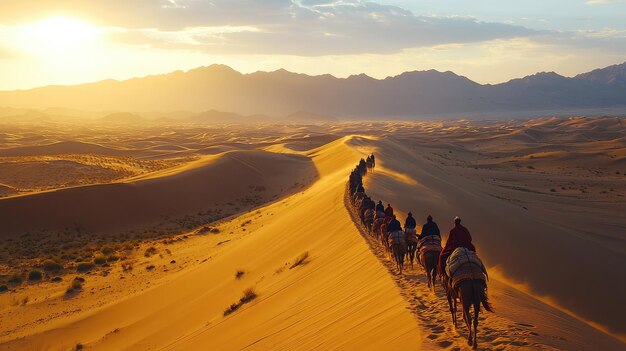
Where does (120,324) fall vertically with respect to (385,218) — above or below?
below

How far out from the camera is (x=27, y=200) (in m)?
29.6

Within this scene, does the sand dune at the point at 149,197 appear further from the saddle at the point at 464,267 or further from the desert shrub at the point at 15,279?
the saddle at the point at 464,267

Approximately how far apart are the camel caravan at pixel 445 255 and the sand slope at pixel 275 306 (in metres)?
0.67

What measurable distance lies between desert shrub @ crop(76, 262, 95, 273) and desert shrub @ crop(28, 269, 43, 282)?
1401 millimetres

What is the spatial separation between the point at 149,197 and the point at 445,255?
→ 29589 mm

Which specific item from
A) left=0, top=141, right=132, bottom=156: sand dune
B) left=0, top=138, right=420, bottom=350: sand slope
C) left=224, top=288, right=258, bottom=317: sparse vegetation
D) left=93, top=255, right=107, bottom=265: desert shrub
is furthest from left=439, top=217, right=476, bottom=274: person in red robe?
left=0, top=141, right=132, bottom=156: sand dune

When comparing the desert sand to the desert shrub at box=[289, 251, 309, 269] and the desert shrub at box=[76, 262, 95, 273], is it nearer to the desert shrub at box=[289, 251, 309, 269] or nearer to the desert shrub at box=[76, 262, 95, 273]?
the desert shrub at box=[289, 251, 309, 269]

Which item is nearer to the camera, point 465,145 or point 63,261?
point 63,261

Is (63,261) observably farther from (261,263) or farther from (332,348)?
(332,348)

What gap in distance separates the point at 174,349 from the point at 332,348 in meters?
4.85

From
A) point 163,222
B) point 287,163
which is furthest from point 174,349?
point 287,163

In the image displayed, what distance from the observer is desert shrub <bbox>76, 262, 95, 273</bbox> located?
66.6 ft

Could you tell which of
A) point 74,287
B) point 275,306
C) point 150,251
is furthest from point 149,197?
point 275,306

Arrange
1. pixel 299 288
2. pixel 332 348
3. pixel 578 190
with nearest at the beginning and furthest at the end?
pixel 332 348, pixel 299 288, pixel 578 190
